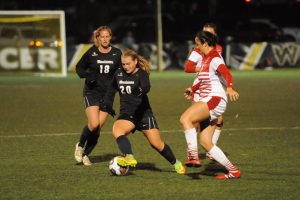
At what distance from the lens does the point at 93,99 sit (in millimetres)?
11688

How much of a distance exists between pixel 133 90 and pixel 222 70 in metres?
1.17

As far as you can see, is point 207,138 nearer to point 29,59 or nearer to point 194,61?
point 194,61

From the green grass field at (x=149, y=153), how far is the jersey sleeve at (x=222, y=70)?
1211mm

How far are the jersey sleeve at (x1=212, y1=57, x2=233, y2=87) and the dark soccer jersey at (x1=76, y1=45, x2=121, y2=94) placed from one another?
1869 millimetres

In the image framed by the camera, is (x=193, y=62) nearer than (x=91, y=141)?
Yes

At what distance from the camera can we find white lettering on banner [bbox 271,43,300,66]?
37406 millimetres

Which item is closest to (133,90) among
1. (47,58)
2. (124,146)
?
(124,146)

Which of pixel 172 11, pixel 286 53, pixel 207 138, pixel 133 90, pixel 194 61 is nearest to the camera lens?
pixel 207 138

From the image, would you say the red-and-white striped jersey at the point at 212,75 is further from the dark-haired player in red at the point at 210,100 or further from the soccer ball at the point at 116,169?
the soccer ball at the point at 116,169

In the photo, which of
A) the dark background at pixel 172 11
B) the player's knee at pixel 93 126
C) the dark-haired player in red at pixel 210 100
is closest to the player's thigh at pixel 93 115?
the player's knee at pixel 93 126

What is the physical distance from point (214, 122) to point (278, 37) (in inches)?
1324

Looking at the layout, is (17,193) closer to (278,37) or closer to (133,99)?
(133,99)

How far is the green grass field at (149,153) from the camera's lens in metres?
9.42

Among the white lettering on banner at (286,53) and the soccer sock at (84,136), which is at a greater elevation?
the soccer sock at (84,136)
